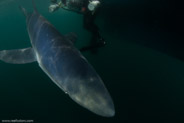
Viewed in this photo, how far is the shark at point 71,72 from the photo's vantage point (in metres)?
3.15

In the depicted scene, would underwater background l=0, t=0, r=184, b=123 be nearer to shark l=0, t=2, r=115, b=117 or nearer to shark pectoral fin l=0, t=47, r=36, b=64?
shark pectoral fin l=0, t=47, r=36, b=64

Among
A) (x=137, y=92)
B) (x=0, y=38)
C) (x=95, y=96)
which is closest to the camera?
(x=95, y=96)

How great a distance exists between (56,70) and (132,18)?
22.8 ft

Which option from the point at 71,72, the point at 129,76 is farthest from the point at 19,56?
the point at 129,76

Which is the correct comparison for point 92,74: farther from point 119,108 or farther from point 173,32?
point 173,32

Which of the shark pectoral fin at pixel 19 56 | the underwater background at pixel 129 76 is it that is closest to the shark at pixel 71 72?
the shark pectoral fin at pixel 19 56

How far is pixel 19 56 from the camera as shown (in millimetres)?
6176

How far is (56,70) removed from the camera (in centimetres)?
401

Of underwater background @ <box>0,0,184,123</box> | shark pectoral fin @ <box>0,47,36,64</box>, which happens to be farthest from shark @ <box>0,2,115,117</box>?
underwater background @ <box>0,0,184,123</box>

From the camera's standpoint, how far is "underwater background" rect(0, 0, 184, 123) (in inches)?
286

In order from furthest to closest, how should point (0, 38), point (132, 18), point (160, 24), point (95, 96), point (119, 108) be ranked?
point (0, 38) → point (132, 18) → point (160, 24) → point (119, 108) → point (95, 96)

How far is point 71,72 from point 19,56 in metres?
3.46

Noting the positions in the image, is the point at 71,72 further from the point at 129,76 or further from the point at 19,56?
Answer: the point at 129,76

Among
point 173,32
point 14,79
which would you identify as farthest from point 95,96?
point 14,79
